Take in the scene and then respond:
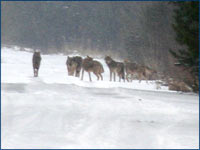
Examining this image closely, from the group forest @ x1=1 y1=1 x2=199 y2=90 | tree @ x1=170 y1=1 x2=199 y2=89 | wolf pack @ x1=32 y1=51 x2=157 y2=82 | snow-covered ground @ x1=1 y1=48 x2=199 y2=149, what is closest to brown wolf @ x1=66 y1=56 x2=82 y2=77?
wolf pack @ x1=32 y1=51 x2=157 y2=82

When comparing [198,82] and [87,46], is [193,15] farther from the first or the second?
[87,46]

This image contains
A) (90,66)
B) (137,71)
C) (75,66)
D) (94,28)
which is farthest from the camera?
(94,28)

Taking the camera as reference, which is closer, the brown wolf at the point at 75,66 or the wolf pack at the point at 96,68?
the wolf pack at the point at 96,68

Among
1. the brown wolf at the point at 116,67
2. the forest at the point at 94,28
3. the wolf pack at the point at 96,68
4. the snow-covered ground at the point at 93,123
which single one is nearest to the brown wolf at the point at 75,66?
the wolf pack at the point at 96,68

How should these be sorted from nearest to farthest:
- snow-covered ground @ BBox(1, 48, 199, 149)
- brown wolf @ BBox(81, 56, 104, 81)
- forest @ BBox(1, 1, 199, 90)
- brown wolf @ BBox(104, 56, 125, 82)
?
snow-covered ground @ BBox(1, 48, 199, 149) < brown wolf @ BBox(81, 56, 104, 81) < brown wolf @ BBox(104, 56, 125, 82) < forest @ BBox(1, 1, 199, 90)

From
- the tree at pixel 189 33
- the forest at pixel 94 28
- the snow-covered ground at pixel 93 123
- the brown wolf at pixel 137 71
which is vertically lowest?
the snow-covered ground at pixel 93 123

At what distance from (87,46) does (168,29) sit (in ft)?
77.3

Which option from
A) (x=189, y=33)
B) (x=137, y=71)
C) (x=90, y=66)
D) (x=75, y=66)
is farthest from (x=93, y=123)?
(x=137, y=71)

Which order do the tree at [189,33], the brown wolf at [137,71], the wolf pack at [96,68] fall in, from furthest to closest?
the brown wolf at [137,71] → the wolf pack at [96,68] → the tree at [189,33]

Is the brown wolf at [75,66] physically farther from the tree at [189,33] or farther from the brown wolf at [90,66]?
the tree at [189,33]

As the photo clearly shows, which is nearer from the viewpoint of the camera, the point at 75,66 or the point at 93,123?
the point at 93,123

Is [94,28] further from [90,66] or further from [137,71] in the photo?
[90,66]

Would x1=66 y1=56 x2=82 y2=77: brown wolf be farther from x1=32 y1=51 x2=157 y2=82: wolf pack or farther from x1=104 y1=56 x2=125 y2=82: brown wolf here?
x1=104 y1=56 x2=125 y2=82: brown wolf

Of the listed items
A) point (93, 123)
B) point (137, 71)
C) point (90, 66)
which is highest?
point (90, 66)
